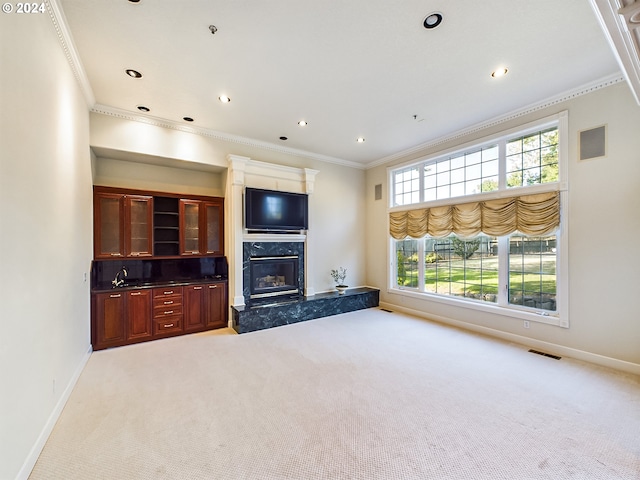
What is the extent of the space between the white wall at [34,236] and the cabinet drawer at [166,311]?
122cm

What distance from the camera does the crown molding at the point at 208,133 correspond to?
394cm

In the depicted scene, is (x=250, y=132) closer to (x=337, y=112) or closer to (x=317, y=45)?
(x=337, y=112)

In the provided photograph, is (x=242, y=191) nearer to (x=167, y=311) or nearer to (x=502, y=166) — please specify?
(x=167, y=311)

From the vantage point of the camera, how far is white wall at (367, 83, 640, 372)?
3129mm

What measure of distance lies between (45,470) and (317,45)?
4.01m

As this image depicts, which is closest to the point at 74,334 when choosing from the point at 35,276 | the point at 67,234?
the point at 67,234

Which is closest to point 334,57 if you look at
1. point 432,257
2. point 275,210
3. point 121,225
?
point 275,210

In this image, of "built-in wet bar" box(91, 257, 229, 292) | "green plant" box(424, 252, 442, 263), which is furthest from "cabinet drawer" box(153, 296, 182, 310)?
"green plant" box(424, 252, 442, 263)

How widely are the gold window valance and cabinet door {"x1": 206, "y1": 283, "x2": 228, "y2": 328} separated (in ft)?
12.4

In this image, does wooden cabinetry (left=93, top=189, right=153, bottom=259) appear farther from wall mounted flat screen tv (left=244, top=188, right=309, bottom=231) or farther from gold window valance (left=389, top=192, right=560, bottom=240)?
gold window valance (left=389, top=192, right=560, bottom=240)

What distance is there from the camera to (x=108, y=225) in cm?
413

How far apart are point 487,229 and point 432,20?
320cm

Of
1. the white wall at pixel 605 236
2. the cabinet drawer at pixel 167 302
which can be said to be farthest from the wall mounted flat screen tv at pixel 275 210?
the white wall at pixel 605 236

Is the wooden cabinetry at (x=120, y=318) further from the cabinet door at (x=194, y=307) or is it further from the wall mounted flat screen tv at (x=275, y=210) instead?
the wall mounted flat screen tv at (x=275, y=210)
